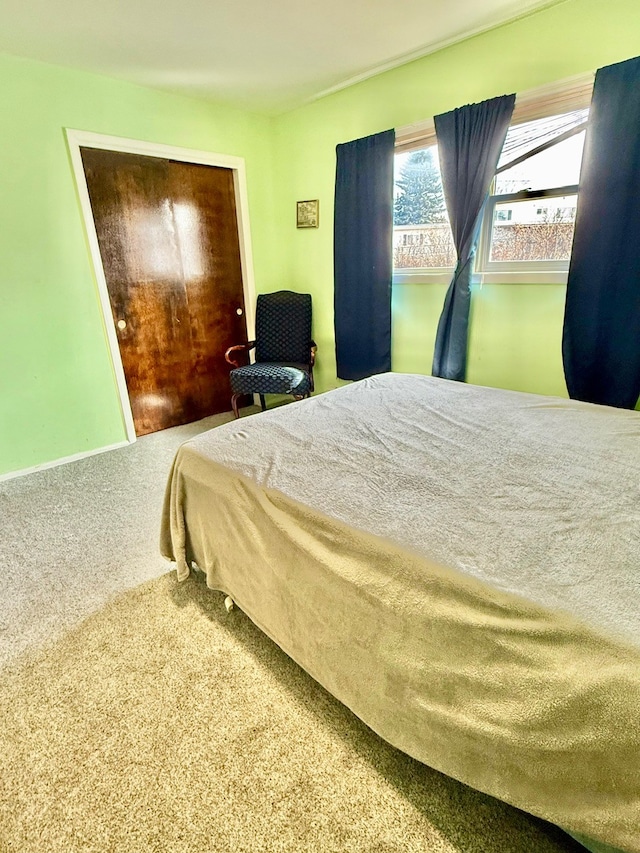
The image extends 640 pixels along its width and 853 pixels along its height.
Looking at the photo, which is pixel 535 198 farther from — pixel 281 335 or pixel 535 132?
pixel 281 335

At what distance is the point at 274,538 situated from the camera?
1.25 meters

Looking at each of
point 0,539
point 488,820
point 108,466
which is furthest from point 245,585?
point 108,466

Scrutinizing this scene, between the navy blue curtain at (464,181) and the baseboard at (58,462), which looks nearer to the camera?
the navy blue curtain at (464,181)

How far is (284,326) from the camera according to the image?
369 cm

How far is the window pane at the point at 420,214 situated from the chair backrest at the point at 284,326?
1.01 m

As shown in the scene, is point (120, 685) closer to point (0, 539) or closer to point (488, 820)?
point (488, 820)

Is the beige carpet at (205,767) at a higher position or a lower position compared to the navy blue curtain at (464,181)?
lower

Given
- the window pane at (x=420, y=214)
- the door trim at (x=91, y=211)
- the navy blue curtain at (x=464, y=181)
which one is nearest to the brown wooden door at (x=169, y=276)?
the door trim at (x=91, y=211)

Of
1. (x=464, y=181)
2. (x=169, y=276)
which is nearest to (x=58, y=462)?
(x=169, y=276)

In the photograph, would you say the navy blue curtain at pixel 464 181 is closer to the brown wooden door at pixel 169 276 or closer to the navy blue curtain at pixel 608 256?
the navy blue curtain at pixel 608 256

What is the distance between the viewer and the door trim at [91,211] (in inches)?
106

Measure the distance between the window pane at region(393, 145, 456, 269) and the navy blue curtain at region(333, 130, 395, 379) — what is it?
14 cm

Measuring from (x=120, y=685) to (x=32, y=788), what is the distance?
31 cm

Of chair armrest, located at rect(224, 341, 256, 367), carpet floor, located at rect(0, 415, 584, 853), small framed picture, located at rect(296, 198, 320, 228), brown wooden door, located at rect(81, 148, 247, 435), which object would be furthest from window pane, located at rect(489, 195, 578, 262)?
carpet floor, located at rect(0, 415, 584, 853)
